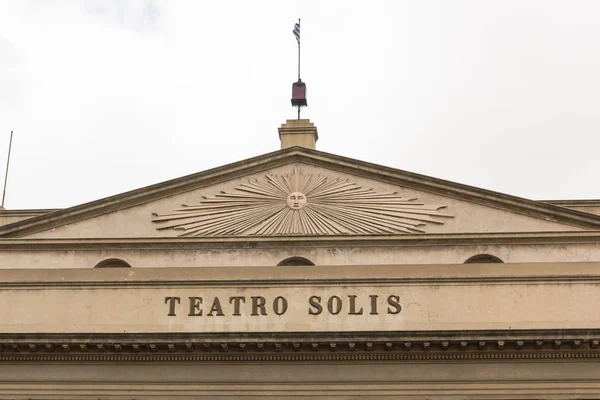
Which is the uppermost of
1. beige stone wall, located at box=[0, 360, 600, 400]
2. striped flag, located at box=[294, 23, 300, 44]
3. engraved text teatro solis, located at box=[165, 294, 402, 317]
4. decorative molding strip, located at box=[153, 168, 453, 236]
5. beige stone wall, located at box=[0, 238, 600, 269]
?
striped flag, located at box=[294, 23, 300, 44]

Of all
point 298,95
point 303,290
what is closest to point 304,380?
point 303,290

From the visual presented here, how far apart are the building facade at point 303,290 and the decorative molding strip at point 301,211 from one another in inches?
1.9

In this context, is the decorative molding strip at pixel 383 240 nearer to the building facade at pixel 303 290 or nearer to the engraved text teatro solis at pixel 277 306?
the building facade at pixel 303 290

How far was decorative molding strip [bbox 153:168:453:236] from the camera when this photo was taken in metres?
32.8

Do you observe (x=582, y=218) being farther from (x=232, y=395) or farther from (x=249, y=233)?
(x=232, y=395)

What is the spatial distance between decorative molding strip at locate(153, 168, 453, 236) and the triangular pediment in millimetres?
27

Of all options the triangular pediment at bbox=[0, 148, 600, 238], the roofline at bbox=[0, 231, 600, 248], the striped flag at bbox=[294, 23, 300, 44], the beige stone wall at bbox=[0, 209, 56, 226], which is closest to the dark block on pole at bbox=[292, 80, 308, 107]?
the striped flag at bbox=[294, 23, 300, 44]

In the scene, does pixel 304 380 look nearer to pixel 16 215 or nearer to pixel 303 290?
pixel 303 290

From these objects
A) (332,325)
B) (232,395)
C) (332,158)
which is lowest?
(232,395)

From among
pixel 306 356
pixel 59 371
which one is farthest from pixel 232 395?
pixel 59 371

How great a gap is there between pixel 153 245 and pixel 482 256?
28.5ft

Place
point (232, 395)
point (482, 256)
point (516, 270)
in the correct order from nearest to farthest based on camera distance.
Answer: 1. point (232, 395)
2. point (516, 270)
3. point (482, 256)

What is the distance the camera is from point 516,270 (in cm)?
2869

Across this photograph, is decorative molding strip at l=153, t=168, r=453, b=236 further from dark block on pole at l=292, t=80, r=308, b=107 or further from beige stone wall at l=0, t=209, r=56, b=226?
dark block on pole at l=292, t=80, r=308, b=107
